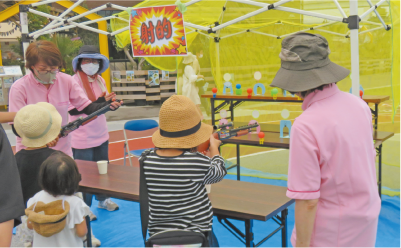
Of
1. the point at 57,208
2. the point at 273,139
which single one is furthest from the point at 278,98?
the point at 57,208

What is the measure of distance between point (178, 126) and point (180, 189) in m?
0.32

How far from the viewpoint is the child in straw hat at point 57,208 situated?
2.14 metres

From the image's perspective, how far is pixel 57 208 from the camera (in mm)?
2180

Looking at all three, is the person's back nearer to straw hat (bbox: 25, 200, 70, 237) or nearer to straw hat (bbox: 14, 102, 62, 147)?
straw hat (bbox: 14, 102, 62, 147)

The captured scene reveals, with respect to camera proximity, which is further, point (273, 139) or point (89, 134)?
point (273, 139)

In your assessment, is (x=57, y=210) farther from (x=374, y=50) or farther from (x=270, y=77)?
(x=374, y=50)

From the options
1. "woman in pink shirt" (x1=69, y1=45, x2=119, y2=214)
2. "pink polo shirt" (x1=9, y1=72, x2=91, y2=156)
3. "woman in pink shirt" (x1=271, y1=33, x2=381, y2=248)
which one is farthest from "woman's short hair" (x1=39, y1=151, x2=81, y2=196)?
"woman in pink shirt" (x1=69, y1=45, x2=119, y2=214)

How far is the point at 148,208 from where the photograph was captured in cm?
205

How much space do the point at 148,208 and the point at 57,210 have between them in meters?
0.57

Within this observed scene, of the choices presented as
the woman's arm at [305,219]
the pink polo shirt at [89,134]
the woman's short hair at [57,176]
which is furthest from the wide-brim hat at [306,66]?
the pink polo shirt at [89,134]

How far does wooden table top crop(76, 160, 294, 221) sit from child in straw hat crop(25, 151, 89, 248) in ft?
1.17

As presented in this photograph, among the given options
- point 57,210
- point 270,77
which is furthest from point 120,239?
point 270,77

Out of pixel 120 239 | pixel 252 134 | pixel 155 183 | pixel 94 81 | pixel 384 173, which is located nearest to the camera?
pixel 155 183

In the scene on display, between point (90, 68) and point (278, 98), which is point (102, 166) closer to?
A: point (90, 68)
